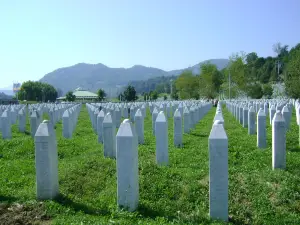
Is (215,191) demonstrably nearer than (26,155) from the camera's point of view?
Yes

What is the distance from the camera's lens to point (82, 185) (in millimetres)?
7992

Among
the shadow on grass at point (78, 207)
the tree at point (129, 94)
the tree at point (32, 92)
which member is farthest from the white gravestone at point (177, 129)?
the tree at point (32, 92)

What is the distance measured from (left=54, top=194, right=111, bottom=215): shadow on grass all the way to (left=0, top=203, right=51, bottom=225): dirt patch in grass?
16.2 inches

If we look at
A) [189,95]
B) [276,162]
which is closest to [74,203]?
[276,162]

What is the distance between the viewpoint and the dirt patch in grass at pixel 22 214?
19.1ft

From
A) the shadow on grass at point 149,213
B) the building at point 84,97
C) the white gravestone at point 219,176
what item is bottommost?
the shadow on grass at point 149,213

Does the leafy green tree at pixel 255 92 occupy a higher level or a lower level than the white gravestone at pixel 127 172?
higher

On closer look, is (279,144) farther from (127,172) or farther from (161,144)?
(127,172)

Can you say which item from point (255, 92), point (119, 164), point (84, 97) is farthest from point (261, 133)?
point (84, 97)

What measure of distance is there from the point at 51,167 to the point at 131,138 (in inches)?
64.1

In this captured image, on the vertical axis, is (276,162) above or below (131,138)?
below

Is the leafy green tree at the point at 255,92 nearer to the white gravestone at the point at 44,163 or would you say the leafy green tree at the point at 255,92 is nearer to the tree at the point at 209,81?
the tree at the point at 209,81

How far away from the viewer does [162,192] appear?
7.41 meters

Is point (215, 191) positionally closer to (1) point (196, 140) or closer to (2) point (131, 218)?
(2) point (131, 218)
